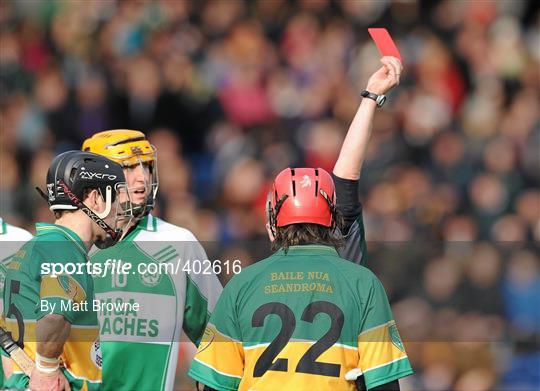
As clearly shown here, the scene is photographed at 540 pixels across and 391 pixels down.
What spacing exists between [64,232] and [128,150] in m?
1.18

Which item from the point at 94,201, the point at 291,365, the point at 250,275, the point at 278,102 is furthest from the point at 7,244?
the point at 278,102

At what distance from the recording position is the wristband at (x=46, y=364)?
17.0 feet

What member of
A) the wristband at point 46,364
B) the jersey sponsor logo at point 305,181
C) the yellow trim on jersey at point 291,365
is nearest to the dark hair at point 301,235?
→ the jersey sponsor logo at point 305,181

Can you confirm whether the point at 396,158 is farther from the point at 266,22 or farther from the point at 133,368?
the point at 133,368

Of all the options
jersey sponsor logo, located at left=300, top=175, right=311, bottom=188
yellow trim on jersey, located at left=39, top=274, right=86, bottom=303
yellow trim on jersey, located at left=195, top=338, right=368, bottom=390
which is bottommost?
yellow trim on jersey, located at left=195, top=338, right=368, bottom=390

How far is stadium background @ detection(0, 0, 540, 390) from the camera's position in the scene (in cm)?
1129

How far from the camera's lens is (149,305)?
6.30 m

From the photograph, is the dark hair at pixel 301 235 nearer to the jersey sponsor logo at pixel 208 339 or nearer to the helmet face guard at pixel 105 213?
the jersey sponsor logo at pixel 208 339

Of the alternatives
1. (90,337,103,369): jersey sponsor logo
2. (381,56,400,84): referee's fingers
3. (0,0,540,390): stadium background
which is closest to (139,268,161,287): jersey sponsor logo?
(90,337,103,369): jersey sponsor logo

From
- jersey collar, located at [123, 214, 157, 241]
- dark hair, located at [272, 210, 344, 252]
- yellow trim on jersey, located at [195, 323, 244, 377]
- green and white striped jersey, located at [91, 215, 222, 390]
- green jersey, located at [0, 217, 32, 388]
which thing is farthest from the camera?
jersey collar, located at [123, 214, 157, 241]

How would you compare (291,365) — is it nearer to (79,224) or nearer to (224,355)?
(224,355)

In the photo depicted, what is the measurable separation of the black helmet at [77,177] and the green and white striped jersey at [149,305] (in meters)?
0.76

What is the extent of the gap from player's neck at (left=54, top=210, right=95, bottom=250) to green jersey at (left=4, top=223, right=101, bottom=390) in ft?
0.14

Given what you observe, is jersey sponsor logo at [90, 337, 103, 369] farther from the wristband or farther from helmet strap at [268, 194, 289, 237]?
helmet strap at [268, 194, 289, 237]
